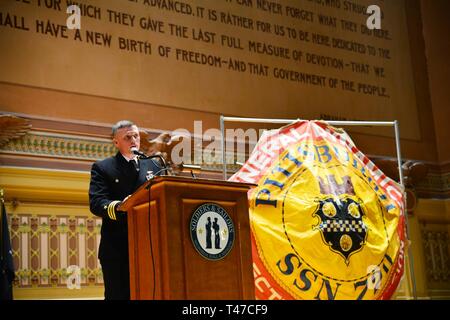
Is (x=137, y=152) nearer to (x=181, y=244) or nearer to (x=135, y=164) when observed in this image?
(x=135, y=164)

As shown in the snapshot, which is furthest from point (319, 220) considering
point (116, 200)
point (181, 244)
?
point (181, 244)

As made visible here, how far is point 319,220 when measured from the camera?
4.84 metres

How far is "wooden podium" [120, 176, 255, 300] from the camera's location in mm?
3107

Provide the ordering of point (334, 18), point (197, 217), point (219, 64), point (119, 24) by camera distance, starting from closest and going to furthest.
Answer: point (197, 217) → point (119, 24) → point (219, 64) → point (334, 18)

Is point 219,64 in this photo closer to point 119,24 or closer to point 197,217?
point 119,24

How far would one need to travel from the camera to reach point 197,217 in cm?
322

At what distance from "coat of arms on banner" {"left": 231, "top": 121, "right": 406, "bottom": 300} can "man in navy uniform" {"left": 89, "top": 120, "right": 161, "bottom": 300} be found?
1.11m

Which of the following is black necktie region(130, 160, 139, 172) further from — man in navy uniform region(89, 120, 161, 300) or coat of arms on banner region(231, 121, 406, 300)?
coat of arms on banner region(231, 121, 406, 300)

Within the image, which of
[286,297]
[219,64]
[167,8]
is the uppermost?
[167,8]

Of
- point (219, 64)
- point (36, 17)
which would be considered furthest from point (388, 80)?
point (36, 17)

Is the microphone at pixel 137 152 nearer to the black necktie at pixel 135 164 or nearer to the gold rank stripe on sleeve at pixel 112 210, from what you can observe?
the black necktie at pixel 135 164
